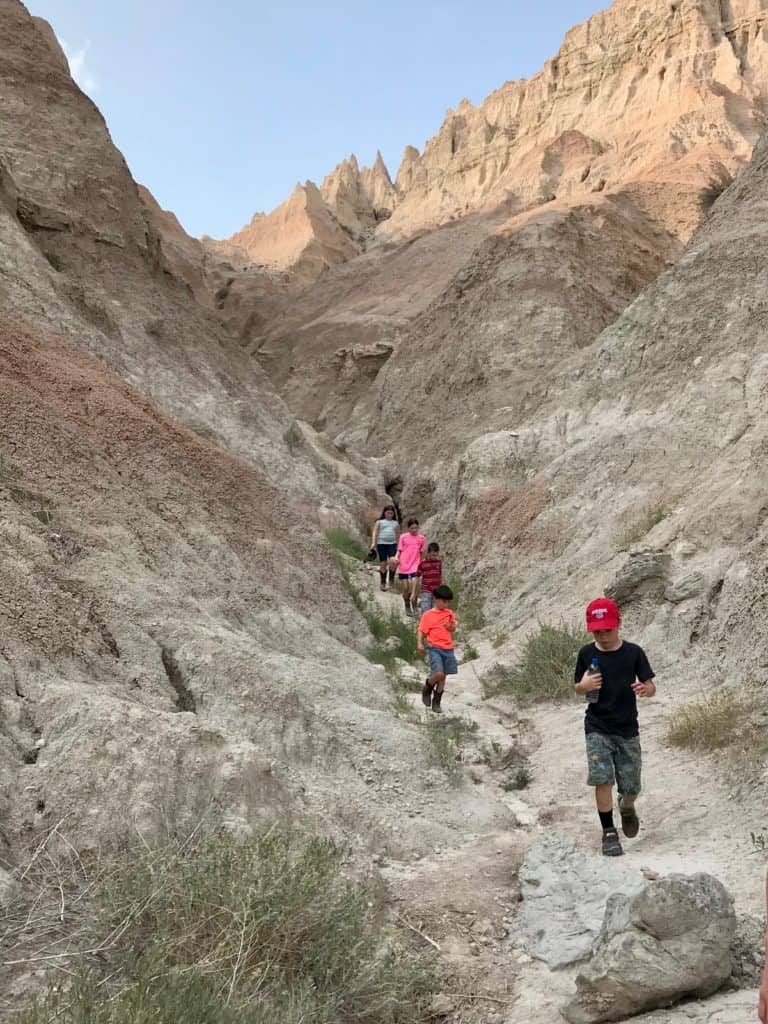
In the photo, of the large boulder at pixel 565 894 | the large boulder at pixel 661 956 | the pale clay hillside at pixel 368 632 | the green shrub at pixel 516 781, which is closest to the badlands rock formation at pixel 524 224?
the pale clay hillside at pixel 368 632

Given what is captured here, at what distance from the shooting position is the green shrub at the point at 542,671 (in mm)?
8836

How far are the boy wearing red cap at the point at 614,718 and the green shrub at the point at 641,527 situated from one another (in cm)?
620

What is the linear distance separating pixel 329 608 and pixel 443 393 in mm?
12868

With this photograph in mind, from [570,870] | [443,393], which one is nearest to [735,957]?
[570,870]

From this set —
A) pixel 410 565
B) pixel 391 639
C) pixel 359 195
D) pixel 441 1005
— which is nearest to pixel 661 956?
pixel 441 1005

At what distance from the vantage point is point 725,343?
1418 centimetres

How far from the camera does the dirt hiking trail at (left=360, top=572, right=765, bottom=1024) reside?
153 inches

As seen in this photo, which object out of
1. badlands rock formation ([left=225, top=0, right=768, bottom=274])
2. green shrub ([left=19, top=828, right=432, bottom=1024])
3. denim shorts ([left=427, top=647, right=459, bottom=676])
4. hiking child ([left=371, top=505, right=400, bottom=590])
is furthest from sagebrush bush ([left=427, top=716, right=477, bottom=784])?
badlands rock formation ([left=225, top=0, right=768, bottom=274])

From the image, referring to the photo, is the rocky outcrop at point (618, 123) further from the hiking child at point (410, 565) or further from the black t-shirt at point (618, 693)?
the black t-shirt at point (618, 693)

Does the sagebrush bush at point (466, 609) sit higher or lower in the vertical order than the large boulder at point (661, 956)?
higher

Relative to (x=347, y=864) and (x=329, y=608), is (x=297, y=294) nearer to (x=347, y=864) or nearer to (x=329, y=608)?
(x=329, y=608)

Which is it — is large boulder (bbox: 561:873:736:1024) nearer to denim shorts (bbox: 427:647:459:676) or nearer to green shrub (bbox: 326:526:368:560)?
denim shorts (bbox: 427:647:459:676)

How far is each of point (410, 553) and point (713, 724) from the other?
6.79 m

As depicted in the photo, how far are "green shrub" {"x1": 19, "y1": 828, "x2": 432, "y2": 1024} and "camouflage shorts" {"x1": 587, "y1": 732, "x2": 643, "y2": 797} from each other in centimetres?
175
